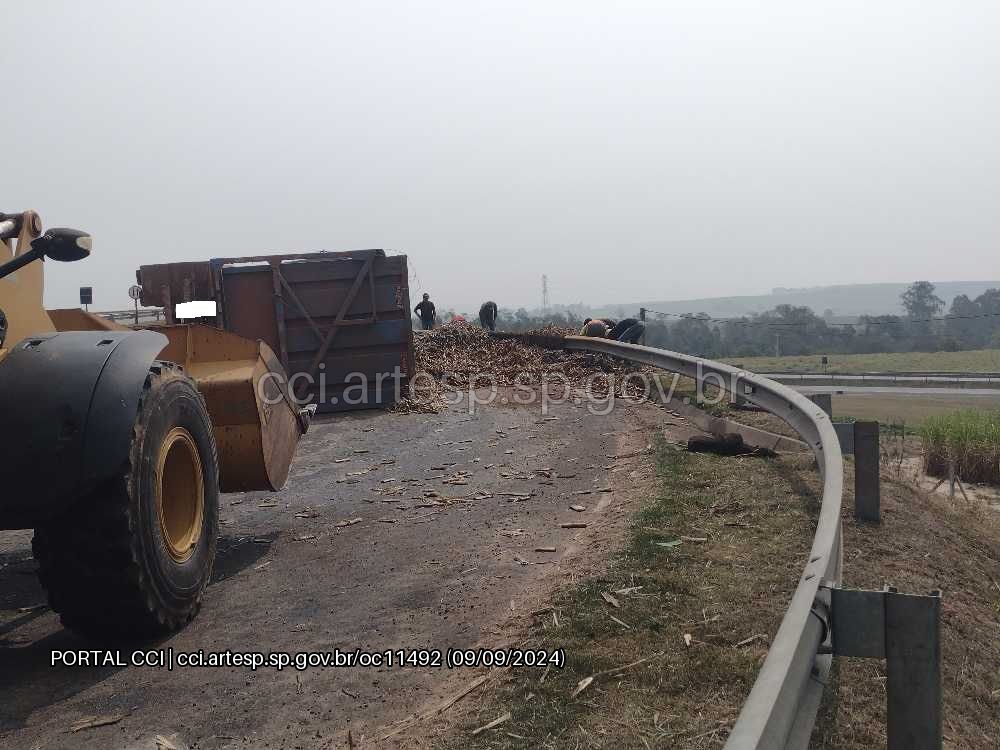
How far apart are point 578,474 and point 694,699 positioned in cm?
447

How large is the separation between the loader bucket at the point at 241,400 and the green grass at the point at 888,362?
2574cm

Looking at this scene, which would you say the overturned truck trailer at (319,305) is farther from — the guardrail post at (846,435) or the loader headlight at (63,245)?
the loader headlight at (63,245)

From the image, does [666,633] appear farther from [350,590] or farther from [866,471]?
[866,471]

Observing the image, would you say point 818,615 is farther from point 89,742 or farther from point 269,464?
point 269,464

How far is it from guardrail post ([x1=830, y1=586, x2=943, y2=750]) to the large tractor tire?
3.10 metres

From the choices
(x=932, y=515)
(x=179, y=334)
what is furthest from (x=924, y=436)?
(x=179, y=334)

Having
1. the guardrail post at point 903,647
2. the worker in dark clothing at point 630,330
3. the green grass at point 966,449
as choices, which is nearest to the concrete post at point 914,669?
the guardrail post at point 903,647

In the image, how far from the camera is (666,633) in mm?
3957

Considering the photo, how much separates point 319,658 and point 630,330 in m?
11.2

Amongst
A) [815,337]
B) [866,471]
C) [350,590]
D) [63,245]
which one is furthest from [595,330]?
[815,337]

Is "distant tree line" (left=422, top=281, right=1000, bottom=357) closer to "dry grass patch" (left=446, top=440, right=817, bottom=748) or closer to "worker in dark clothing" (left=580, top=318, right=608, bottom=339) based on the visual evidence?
"worker in dark clothing" (left=580, top=318, right=608, bottom=339)

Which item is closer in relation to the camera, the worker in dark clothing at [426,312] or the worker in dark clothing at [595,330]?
the worker in dark clothing at [595,330]

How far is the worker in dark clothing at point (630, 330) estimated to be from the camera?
14.7 m

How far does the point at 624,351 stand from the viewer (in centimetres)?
1205
